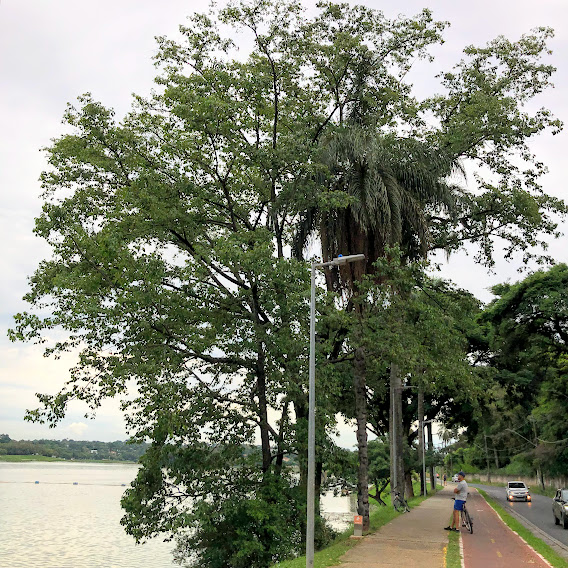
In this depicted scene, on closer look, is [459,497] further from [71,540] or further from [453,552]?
[71,540]

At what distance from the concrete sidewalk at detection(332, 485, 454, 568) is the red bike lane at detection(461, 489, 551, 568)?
0.67 m

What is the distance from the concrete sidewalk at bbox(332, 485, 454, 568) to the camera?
1475 centimetres

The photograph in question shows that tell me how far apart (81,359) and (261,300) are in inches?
213

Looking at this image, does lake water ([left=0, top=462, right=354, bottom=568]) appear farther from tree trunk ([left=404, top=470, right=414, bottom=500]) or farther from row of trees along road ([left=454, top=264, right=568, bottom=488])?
row of trees along road ([left=454, top=264, right=568, bottom=488])

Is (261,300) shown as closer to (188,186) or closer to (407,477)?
(188,186)

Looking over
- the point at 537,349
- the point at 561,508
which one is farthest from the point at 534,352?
the point at 561,508

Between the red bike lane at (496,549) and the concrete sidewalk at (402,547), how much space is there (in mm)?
670

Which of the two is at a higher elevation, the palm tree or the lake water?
the palm tree

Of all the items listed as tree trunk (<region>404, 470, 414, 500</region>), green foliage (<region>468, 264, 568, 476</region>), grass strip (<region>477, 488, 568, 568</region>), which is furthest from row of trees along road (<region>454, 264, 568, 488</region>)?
tree trunk (<region>404, 470, 414, 500</region>)

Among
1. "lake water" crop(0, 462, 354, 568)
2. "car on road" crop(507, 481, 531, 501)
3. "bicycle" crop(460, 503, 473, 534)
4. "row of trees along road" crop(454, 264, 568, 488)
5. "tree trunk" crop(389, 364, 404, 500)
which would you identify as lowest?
"lake water" crop(0, 462, 354, 568)

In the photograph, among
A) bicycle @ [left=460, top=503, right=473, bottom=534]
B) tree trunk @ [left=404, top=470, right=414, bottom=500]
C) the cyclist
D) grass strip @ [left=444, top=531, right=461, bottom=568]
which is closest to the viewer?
grass strip @ [left=444, top=531, right=461, bottom=568]

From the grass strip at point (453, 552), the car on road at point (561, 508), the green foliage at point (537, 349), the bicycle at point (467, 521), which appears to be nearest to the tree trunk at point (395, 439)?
the green foliage at point (537, 349)

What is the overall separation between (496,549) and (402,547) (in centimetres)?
238

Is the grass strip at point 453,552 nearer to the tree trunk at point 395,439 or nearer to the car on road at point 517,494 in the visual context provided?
the tree trunk at point 395,439
